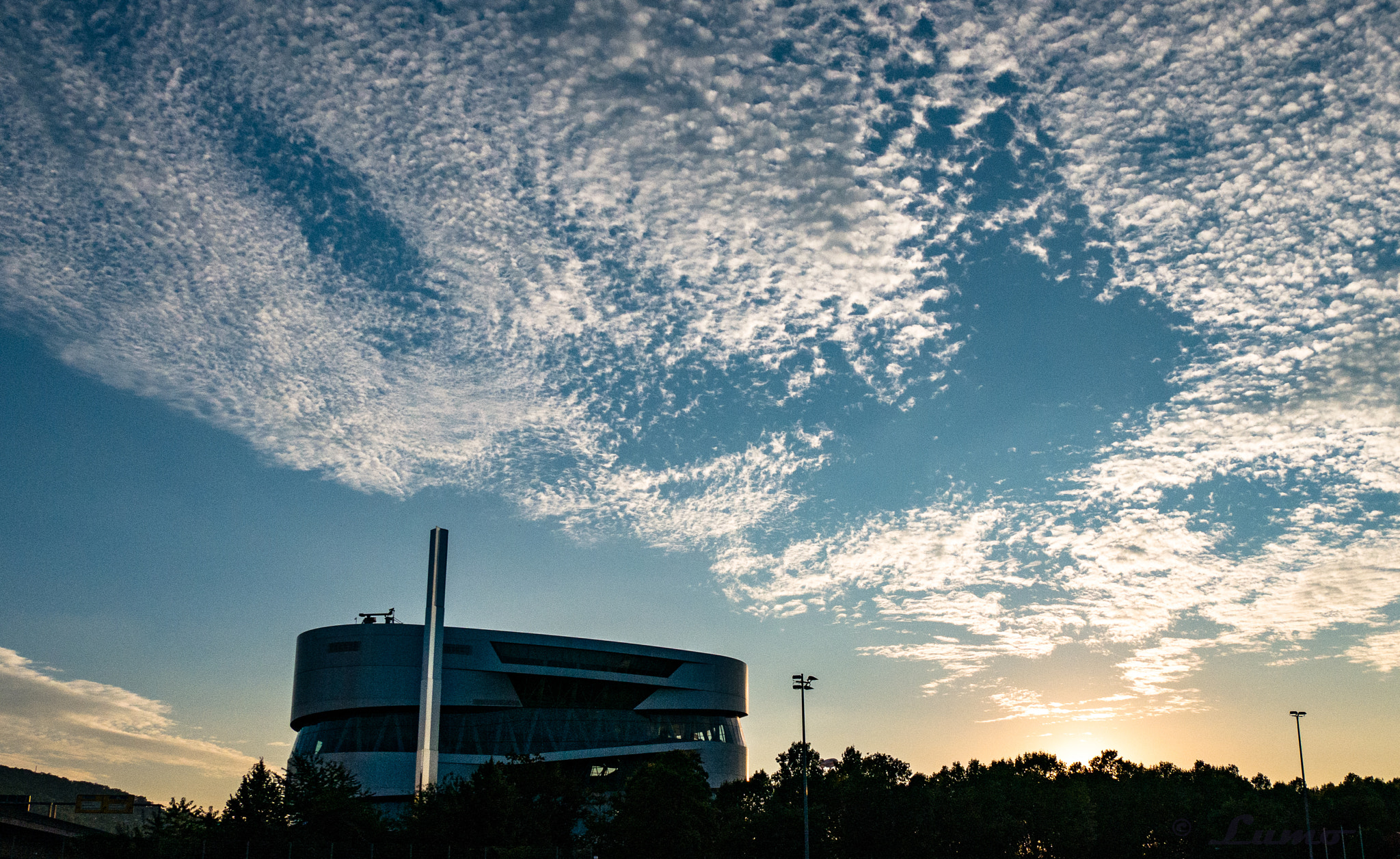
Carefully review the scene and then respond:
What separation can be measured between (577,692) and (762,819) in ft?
121

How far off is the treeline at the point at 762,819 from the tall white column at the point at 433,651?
6241 millimetres

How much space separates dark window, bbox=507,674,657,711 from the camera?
108375mm

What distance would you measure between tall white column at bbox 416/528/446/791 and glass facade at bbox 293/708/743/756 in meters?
4.84

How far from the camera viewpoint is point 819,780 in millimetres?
102562

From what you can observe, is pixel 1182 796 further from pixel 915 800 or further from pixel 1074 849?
pixel 915 800

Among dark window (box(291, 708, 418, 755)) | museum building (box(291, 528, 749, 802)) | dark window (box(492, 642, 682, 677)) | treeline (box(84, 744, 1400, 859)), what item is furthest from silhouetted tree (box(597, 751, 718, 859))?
dark window (box(492, 642, 682, 677))

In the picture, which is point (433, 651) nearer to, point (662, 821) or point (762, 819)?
point (762, 819)

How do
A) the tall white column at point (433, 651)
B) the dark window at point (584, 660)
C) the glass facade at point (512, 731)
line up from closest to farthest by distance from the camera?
the tall white column at point (433, 651) < the glass facade at point (512, 731) < the dark window at point (584, 660)

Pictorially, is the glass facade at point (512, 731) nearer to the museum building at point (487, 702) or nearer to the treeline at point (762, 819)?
the museum building at point (487, 702)

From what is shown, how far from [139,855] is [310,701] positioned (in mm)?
54953

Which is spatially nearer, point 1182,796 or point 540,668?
point 540,668

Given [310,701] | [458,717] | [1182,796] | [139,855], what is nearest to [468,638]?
[458,717]

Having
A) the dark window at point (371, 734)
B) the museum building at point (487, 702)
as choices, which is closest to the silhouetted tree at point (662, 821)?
the museum building at point (487, 702)

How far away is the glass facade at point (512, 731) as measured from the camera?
9912 centimetres
